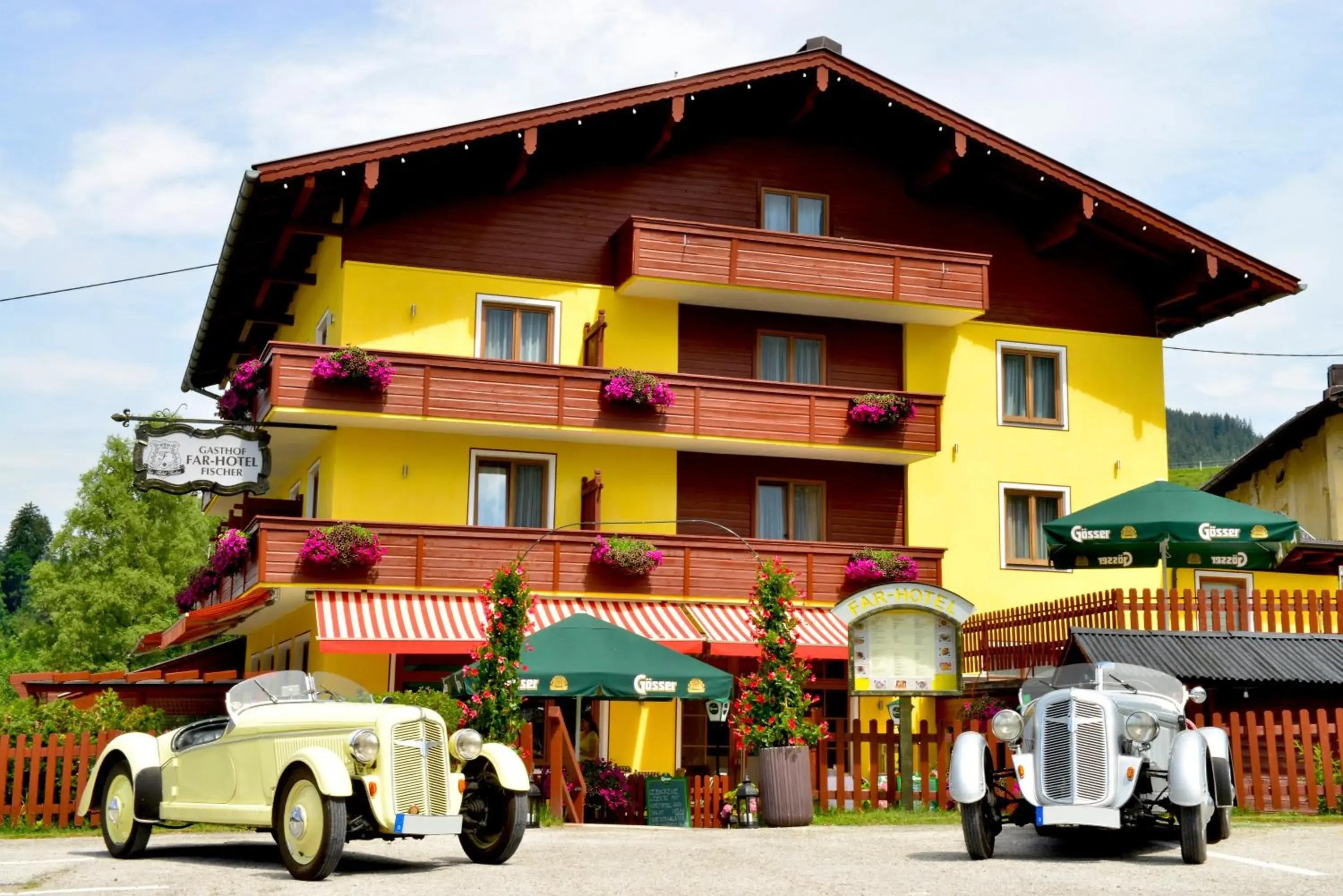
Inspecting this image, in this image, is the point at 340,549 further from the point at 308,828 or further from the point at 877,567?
the point at 308,828

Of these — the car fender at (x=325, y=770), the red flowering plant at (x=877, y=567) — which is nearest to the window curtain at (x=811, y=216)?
the red flowering plant at (x=877, y=567)

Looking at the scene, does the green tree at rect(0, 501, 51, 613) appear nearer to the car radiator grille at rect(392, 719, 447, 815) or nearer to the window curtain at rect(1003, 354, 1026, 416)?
the window curtain at rect(1003, 354, 1026, 416)

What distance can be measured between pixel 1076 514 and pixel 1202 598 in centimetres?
264

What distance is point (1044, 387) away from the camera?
110 feet

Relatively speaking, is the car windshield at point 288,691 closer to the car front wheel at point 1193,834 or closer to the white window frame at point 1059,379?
the car front wheel at point 1193,834

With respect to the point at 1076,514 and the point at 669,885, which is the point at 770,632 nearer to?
the point at 1076,514

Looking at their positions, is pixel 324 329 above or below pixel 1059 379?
above

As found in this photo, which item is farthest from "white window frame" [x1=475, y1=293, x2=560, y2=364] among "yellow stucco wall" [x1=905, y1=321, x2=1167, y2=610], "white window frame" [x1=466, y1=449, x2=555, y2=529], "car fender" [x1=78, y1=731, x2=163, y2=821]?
"car fender" [x1=78, y1=731, x2=163, y2=821]

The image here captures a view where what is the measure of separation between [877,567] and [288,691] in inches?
673

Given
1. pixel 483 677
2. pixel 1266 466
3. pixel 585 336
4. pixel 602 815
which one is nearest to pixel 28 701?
pixel 483 677

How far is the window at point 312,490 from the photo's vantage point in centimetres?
3055

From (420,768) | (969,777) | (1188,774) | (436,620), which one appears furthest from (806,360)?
(420,768)

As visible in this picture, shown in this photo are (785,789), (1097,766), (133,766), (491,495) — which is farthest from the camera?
(491,495)

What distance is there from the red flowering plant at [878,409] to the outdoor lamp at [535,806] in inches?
495
